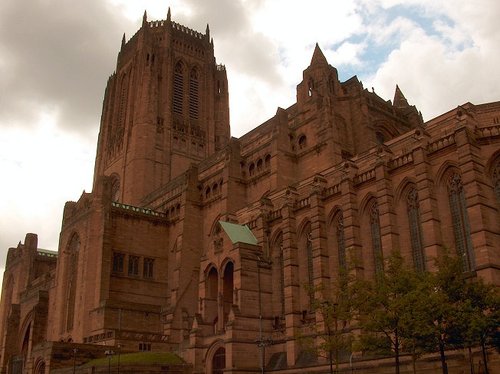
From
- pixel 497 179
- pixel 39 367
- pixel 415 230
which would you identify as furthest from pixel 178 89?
pixel 497 179

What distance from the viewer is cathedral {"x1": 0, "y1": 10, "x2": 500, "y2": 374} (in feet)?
112

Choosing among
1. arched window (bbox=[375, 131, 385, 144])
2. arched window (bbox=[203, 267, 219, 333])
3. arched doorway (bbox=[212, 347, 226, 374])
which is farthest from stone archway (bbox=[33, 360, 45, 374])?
arched window (bbox=[375, 131, 385, 144])

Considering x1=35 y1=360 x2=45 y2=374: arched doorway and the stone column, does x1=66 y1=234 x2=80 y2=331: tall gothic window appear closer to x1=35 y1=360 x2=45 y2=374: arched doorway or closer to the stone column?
x1=35 y1=360 x2=45 y2=374: arched doorway

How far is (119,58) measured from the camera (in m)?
94.9

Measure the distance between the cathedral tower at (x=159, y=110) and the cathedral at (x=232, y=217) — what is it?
0.84ft

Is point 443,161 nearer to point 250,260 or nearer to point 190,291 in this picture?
point 250,260

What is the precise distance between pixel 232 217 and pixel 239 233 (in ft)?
24.3

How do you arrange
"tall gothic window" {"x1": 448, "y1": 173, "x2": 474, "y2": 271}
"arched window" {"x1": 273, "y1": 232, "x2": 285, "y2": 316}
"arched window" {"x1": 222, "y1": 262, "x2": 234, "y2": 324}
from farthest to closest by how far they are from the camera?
"arched window" {"x1": 222, "y1": 262, "x2": 234, "y2": 324}
"arched window" {"x1": 273, "y1": 232, "x2": 285, "y2": 316}
"tall gothic window" {"x1": 448, "y1": 173, "x2": 474, "y2": 271}

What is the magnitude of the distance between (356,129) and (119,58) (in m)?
52.2

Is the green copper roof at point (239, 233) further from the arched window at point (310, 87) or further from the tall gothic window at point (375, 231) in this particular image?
the arched window at point (310, 87)

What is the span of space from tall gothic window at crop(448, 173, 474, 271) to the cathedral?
0.08 m

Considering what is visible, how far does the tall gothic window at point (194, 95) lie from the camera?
3425 inches

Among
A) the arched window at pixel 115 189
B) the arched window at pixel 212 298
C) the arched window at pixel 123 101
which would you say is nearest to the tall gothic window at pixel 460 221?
the arched window at pixel 212 298

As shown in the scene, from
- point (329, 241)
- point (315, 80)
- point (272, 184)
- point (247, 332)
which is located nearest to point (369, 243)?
point (329, 241)
